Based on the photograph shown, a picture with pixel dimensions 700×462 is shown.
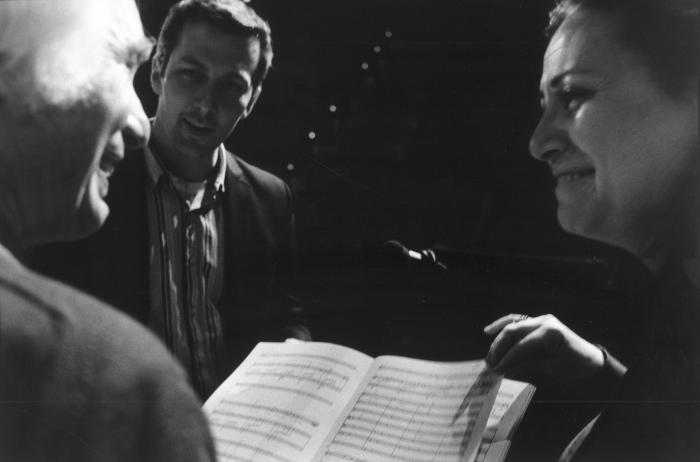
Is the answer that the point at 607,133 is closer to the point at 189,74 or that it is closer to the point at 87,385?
the point at 189,74

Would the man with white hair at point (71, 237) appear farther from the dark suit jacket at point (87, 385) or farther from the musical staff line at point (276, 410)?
the musical staff line at point (276, 410)

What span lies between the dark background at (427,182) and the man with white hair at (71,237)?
1.05 ft

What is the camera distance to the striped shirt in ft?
5.57

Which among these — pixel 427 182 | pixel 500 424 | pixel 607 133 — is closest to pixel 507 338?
pixel 500 424

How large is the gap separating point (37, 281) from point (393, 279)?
720 mm

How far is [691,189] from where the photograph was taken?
1.90m

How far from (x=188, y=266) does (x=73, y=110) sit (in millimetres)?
374

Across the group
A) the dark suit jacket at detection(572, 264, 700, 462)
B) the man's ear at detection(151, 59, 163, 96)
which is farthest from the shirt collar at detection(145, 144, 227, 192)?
the dark suit jacket at detection(572, 264, 700, 462)

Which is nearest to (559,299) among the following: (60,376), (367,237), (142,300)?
(367,237)

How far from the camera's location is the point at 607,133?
183 cm

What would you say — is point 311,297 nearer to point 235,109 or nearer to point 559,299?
point 235,109

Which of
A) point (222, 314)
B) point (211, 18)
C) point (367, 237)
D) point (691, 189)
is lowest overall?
point (222, 314)

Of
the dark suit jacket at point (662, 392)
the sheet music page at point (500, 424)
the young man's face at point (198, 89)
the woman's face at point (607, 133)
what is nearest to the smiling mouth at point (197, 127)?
the young man's face at point (198, 89)

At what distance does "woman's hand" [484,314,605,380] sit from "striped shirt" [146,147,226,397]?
0.58 metres
